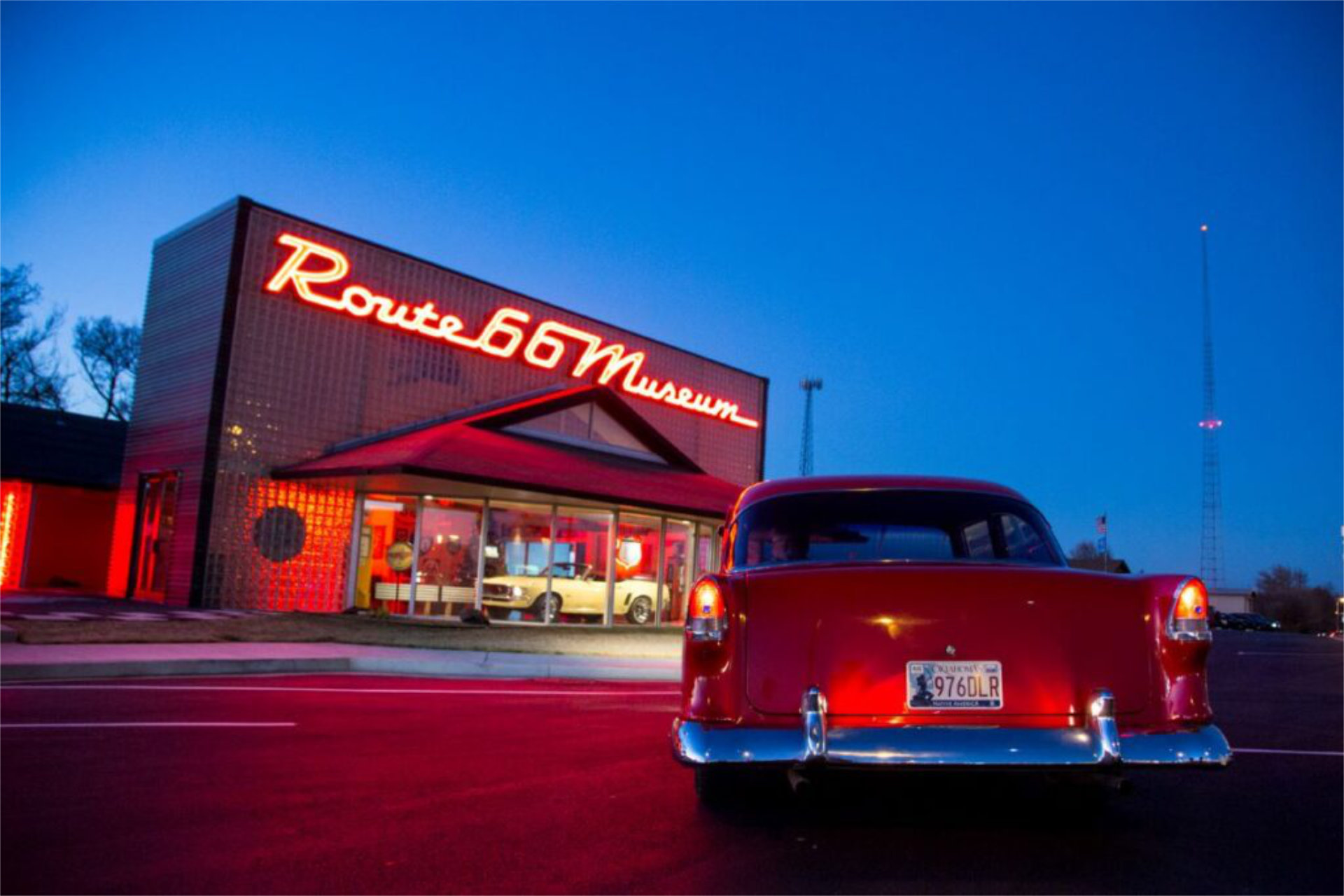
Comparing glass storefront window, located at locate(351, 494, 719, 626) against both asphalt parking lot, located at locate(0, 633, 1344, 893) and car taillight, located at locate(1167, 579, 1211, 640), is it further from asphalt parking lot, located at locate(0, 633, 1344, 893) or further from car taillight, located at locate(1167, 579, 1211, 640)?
car taillight, located at locate(1167, 579, 1211, 640)

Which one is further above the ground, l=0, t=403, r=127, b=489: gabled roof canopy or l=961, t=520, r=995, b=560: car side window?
l=0, t=403, r=127, b=489: gabled roof canopy

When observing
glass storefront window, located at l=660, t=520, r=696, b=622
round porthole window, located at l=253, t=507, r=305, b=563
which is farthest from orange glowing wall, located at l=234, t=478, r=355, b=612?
glass storefront window, located at l=660, t=520, r=696, b=622

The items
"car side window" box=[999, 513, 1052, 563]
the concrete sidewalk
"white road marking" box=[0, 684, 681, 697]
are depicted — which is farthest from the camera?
the concrete sidewalk

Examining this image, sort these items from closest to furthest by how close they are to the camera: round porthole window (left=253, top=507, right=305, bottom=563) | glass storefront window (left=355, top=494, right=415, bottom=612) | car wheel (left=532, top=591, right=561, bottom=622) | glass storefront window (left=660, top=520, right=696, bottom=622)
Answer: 1. round porthole window (left=253, top=507, right=305, bottom=563)
2. glass storefront window (left=355, top=494, right=415, bottom=612)
3. car wheel (left=532, top=591, right=561, bottom=622)
4. glass storefront window (left=660, top=520, right=696, bottom=622)

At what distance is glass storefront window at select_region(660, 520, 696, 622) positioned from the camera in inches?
866

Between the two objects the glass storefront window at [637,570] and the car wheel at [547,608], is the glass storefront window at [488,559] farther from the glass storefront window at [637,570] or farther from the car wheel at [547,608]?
the glass storefront window at [637,570]

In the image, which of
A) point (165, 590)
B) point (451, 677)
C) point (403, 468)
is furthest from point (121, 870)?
point (165, 590)

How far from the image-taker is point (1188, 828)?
442cm

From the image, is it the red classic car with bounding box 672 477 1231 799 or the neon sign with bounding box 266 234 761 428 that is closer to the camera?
the red classic car with bounding box 672 477 1231 799

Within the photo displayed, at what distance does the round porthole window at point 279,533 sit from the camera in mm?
18250

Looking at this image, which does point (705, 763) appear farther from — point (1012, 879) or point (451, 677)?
point (451, 677)

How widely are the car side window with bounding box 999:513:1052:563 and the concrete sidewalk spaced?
23.9 feet

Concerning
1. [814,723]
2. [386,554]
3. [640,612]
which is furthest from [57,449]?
[814,723]

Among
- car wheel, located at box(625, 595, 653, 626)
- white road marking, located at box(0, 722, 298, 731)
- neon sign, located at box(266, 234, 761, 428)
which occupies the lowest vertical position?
white road marking, located at box(0, 722, 298, 731)
